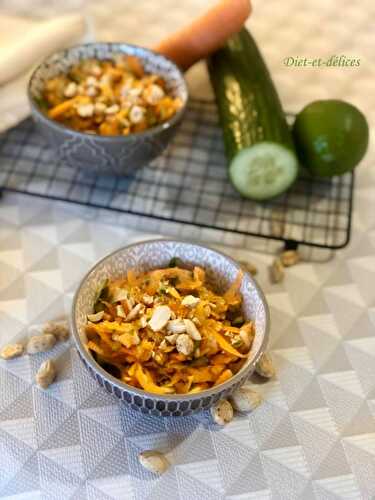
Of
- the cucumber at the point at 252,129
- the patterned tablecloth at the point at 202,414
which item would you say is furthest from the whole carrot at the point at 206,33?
the patterned tablecloth at the point at 202,414

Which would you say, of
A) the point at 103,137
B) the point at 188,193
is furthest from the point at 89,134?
the point at 188,193

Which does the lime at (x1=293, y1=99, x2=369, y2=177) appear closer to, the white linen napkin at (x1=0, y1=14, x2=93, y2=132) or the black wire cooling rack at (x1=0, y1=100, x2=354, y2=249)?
the black wire cooling rack at (x1=0, y1=100, x2=354, y2=249)

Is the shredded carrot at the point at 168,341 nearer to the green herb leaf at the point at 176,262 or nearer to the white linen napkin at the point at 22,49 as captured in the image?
the green herb leaf at the point at 176,262

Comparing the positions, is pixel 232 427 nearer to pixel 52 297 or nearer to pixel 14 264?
pixel 52 297

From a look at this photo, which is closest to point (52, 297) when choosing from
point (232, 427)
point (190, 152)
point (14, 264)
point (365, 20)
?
point (14, 264)

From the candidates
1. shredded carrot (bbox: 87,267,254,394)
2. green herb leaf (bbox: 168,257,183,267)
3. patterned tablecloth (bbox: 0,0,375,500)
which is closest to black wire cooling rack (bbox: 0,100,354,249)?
patterned tablecloth (bbox: 0,0,375,500)

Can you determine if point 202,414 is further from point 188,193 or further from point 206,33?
point 206,33

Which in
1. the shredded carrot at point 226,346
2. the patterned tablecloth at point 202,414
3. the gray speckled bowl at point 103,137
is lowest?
the patterned tablecloth at point 202,414

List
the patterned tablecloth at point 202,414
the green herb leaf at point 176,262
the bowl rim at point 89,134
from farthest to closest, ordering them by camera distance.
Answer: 1. the bowl rim at point 89,134
2. the green herb leaf at point 176,262
3. the patterned tablecloth at point 202,414
